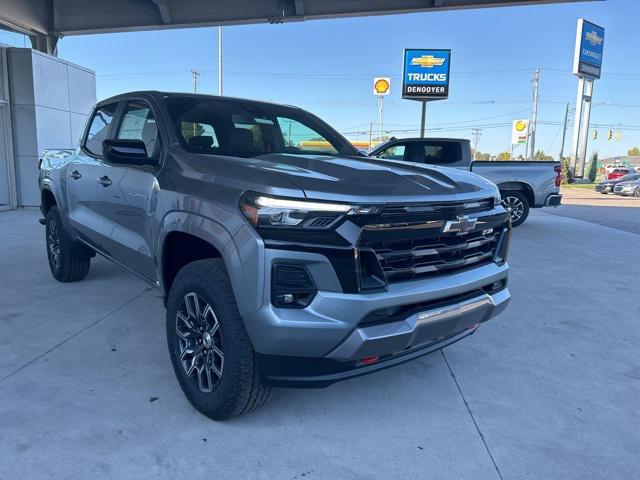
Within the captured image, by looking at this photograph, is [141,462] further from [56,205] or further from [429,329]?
[56,205]

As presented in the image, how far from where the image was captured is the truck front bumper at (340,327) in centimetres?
215

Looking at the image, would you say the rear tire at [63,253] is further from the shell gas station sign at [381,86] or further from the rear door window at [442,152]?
the shell gas station sign at [381,86]

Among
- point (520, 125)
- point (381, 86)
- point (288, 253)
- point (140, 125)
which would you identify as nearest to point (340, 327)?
point (288, 253)

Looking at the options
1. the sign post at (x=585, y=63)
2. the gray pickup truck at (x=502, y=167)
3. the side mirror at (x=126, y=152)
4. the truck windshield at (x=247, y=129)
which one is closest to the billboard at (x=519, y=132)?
the sign post at (x=585, y=63)

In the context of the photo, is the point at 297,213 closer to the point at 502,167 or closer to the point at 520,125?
the point at 502,167

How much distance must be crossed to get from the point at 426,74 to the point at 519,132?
2015 inches

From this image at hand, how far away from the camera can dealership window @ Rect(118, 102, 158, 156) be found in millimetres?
3337

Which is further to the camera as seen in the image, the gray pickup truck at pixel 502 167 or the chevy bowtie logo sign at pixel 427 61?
the chevy bowtie logo sign at pixel 427 61

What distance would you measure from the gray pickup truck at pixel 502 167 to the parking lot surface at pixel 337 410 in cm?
639

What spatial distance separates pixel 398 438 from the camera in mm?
→ 2578

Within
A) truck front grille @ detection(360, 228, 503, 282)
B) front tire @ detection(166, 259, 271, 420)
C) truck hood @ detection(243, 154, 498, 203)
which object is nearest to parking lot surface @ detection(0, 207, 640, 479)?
front tire @ detection(166, 259, 271, 420)

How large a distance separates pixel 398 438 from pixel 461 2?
961 cm

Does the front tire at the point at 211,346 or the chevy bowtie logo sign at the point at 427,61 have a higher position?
the chevy bowtie logo sign at the point at 427,61

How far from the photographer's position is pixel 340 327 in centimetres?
216
